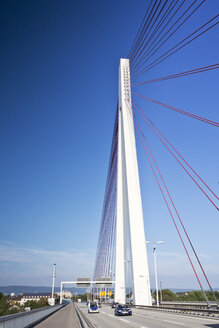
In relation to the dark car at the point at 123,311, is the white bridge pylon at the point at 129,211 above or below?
above

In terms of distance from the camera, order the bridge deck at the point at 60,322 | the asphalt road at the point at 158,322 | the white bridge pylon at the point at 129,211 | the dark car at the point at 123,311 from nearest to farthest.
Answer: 1. the asphalt road at the point at 158,322
2. the bridge deck at the point at 60,322
3. the dark car at the point at 123,311
4. the white bridge pylon at the point at 129,211

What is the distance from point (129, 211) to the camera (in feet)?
90.7

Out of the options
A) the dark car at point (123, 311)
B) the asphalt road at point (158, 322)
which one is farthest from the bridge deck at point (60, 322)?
the dark car at point (123, 311)

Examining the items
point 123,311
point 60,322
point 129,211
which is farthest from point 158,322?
point 129,211

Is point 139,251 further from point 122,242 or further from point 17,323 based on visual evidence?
point 17,323

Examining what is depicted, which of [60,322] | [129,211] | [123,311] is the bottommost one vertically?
[60,322]

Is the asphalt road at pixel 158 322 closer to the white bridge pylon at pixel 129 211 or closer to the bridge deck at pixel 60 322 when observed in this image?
the bridge deck at pixel 60 322

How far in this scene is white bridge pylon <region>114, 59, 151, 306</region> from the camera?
2659 cm

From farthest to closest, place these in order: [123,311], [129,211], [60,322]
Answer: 1. [129,211]
2. [123,311]
3. [60,322]

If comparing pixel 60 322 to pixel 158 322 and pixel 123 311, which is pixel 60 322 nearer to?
pixel 123 311

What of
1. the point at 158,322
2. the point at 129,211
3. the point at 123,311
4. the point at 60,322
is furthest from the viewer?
Answer: the point at 129,211

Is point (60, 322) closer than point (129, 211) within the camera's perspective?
Yes

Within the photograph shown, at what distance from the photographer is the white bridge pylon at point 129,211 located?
26.6m

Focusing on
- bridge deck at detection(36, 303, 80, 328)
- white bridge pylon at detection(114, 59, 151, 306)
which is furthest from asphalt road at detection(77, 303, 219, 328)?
white bridge pylon at detection(114, 59, 151, 306)
